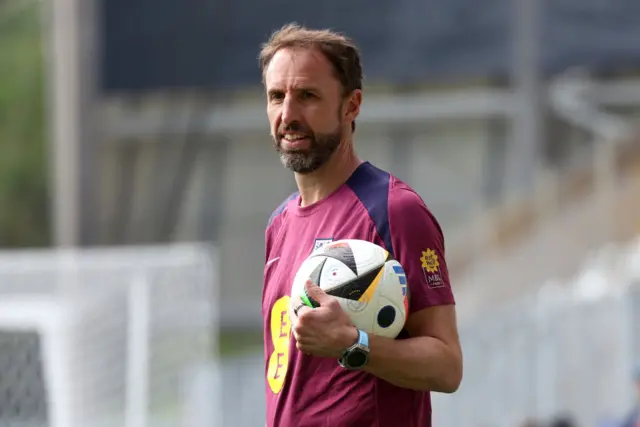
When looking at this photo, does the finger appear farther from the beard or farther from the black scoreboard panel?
the black scoreboard panel

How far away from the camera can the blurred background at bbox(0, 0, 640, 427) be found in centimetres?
926

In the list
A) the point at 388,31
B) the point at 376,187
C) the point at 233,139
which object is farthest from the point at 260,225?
the point at 376,187

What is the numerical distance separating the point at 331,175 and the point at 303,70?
30 centimetres

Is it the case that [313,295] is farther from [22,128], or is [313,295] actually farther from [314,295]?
[22,128]

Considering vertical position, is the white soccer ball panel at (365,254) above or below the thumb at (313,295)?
above

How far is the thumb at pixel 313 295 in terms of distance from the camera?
3451mm

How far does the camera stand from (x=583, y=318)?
45.0 feet

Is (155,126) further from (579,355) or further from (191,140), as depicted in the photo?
(579,355)

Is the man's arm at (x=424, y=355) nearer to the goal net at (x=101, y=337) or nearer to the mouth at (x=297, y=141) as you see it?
the mouth at (x=297, y=141)

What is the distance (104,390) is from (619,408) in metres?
6.02

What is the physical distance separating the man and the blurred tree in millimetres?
31145

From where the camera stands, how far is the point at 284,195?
2386 centimetres

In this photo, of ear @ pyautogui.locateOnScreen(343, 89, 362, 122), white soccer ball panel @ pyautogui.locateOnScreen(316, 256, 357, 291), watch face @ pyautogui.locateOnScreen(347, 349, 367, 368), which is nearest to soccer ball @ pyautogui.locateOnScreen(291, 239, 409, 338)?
white soccer ball panel @ pyautogui.locateOnScreen(316, 256, 357, 291)

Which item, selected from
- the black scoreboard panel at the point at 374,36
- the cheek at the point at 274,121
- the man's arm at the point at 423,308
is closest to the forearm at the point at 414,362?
the man's arm at the point at 423,308
